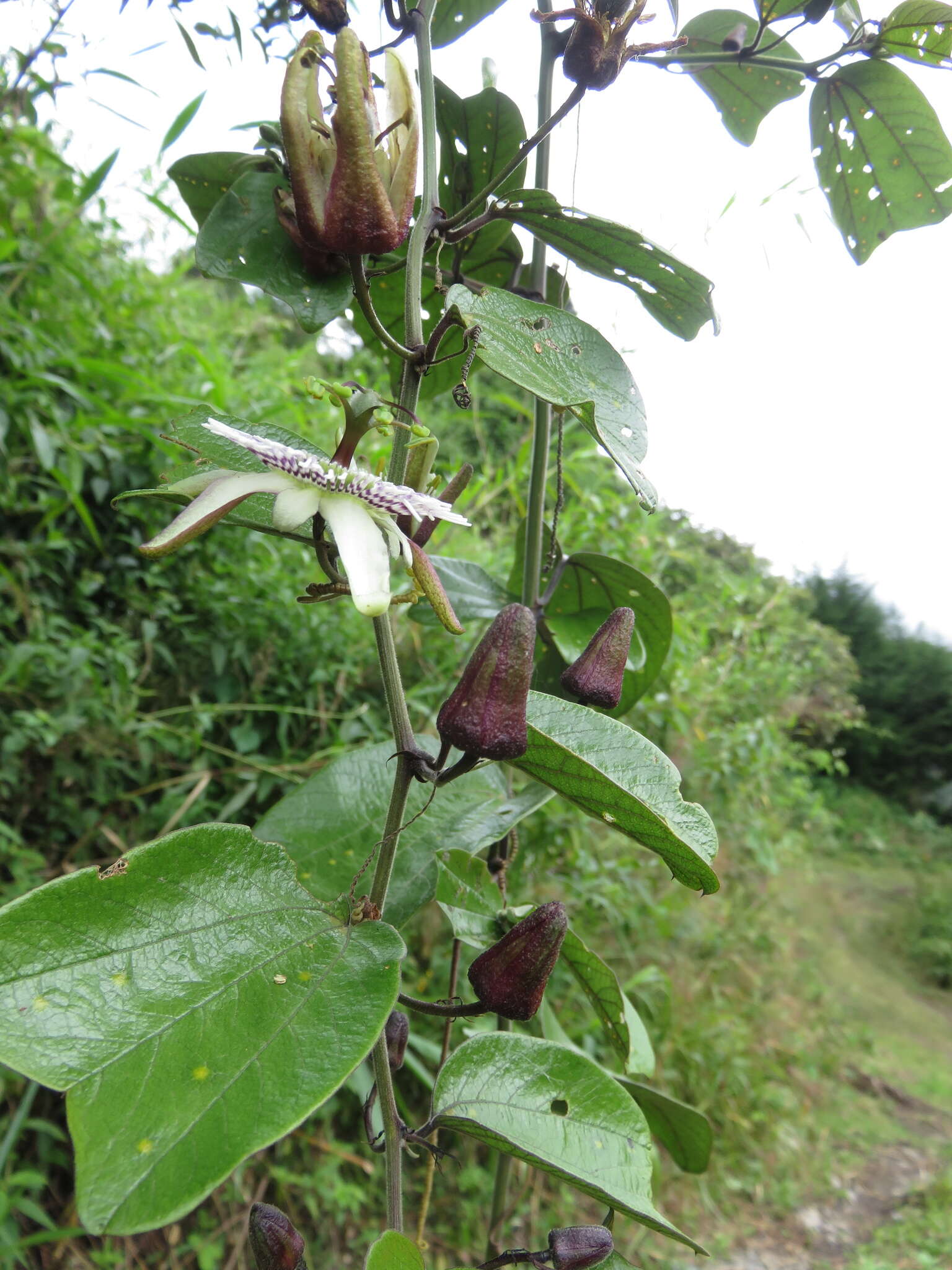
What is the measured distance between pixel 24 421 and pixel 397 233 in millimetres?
1197

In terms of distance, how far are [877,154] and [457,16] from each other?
0.37m

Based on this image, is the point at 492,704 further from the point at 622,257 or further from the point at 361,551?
the point at 622,257

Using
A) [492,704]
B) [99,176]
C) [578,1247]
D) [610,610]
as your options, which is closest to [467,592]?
[610,610]

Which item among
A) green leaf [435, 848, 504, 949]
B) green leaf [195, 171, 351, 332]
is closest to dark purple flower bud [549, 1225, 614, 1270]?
green leaf [435, 848, 504, 949]

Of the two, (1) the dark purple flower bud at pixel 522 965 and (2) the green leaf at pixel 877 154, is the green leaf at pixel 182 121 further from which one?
(1) the dark purple flower bud at pixel 522 965

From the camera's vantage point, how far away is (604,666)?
1.51 feet

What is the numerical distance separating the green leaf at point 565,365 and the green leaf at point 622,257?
0.32 feet

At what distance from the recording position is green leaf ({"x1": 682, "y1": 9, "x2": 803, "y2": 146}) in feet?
2.19

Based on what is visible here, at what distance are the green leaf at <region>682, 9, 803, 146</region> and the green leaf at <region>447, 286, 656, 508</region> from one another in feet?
1.27

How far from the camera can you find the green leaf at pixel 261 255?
0.50m

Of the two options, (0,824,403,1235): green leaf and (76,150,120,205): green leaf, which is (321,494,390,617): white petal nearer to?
(0,824,403,1235): green leaf

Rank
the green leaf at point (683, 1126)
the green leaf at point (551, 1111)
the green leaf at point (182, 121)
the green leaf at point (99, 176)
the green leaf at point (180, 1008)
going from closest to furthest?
the green leaf at point (180, 1008) → the green leaf at point (551, 1111) → the green leaf at point (683, 1126) → the green leaf at point (182, 121) → the green leaf at point (99, 176)

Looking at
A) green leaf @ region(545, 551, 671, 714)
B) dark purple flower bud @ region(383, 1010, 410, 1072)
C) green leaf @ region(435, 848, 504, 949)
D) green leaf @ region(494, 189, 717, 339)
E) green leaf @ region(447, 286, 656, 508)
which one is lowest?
dark purple flower bud @ region(383, 1010, 410, 1072)

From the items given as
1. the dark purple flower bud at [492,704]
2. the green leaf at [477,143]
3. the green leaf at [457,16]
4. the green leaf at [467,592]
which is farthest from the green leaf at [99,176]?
the dark purple flower bud at [492,704]
